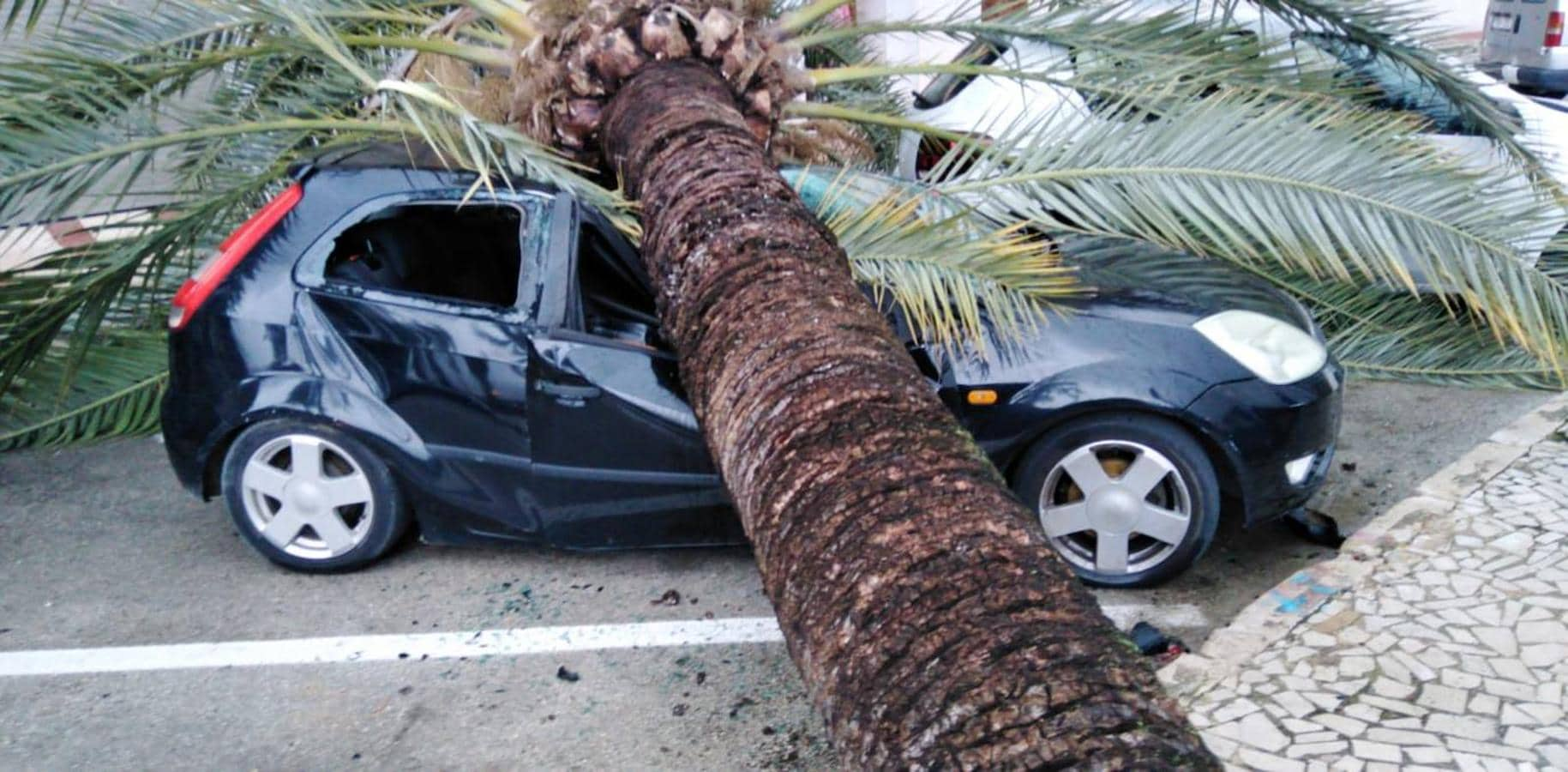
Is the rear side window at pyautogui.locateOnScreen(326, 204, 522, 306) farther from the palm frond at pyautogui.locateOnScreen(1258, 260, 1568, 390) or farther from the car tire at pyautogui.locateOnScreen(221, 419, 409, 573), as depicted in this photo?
the palm frond at pyautogui.locateOnScreen(1258, 260, 1568, 390)

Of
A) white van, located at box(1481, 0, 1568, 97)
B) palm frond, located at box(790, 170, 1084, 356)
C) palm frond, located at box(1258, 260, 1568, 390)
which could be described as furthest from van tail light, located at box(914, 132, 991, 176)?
white van, located at box(1481, 0, 1568, 97)

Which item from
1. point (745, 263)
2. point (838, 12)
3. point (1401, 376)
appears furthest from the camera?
point (838, 12)

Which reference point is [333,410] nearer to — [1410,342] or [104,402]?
[104,402]

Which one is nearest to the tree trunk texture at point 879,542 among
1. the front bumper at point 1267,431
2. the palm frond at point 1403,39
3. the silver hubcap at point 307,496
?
the front bumper at point 1267,431

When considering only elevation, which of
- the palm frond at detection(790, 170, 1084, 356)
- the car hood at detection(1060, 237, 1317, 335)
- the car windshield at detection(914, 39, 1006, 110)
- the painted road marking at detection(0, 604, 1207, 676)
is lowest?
the painted road marking at detection(0, 604, 1207, 676)

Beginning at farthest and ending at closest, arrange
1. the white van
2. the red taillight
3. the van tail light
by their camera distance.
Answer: the white van, the van tail light, the red taillight

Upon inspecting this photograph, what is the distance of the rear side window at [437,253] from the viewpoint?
4684 mm

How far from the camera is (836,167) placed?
528 cm

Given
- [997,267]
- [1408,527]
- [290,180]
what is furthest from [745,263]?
[1408,527]

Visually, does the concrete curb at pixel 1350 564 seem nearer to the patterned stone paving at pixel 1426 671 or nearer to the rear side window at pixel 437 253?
the patterned stone paving at pixel 1426 671

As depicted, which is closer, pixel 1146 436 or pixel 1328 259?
pixel 1328 259

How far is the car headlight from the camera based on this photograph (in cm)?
447

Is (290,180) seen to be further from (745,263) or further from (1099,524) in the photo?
A: (1099,524)

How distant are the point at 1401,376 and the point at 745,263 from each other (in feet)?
13.1
